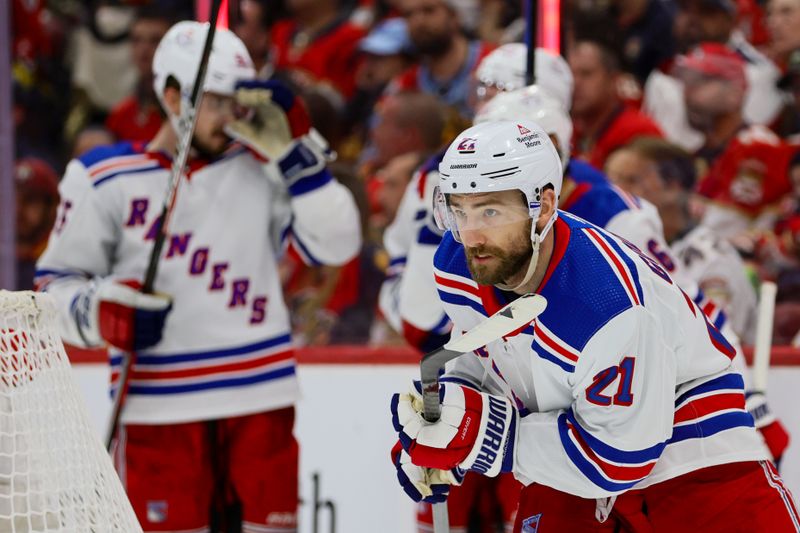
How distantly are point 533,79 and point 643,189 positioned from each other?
0.92 m

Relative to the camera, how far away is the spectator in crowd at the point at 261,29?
5105 millimetres

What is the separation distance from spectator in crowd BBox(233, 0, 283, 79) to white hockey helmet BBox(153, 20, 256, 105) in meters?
2.14

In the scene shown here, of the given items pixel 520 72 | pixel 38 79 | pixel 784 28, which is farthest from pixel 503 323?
pixel 38 79

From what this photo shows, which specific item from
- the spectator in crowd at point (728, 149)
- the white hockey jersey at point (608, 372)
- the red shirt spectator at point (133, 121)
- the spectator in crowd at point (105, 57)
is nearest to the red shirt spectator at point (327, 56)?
the red shirt spectator at point (133, 121)

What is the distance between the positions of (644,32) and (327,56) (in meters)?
1.18

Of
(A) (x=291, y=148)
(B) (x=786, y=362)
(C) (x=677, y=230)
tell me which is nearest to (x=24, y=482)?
(A) (x=291, y=148)

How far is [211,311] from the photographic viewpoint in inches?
112

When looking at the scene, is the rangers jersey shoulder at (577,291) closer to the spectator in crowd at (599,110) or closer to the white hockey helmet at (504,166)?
the white hockey helmet at (504,166)

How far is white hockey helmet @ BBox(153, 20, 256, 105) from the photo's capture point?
2.84 m

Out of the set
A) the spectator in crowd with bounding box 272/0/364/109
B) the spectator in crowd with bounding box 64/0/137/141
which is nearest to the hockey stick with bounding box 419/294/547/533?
the spectator in crowd with bounding box 272/0/364/109

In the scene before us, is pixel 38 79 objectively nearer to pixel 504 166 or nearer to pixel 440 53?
pixel 440 53

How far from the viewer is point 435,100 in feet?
14.8

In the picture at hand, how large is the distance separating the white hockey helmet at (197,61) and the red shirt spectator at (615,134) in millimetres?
1613

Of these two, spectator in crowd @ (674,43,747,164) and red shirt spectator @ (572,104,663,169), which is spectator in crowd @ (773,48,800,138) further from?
red shirt spectator @ (572,104,663,169)
